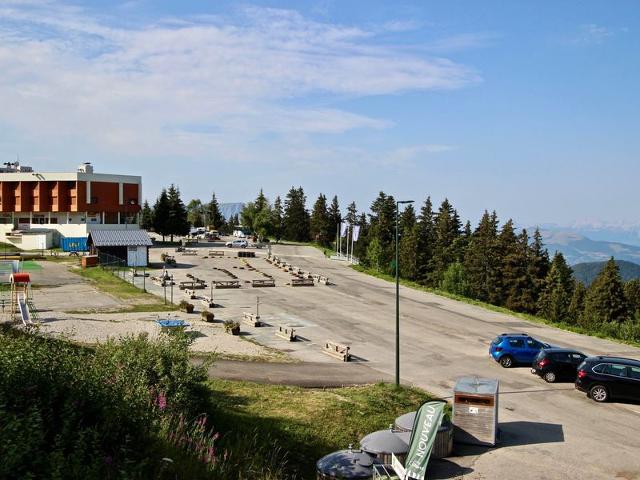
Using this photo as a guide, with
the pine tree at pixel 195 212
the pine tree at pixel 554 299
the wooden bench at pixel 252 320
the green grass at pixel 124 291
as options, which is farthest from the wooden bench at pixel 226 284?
the pine tree at pixel 195 212

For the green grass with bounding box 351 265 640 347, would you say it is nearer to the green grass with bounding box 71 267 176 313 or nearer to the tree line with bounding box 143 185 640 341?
the tree line with bounding box 143 185 640 341

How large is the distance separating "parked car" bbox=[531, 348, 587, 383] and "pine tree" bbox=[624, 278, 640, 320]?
2240 inches

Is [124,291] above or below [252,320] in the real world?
above

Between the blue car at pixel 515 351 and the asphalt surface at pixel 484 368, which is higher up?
the blue car at pixel 515 351

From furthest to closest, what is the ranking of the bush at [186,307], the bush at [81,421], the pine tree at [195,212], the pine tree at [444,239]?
the pine tree at [195,212], the pine tree at [444,239], the bush at [186,307], the bush at [81,421]

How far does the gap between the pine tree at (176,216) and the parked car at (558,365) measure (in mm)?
76583

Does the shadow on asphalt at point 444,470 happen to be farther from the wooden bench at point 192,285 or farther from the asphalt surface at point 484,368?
the wooden bench at point 192,285

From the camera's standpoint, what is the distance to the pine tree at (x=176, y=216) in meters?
94.2

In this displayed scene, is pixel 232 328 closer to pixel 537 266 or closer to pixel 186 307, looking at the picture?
pixel 186 307

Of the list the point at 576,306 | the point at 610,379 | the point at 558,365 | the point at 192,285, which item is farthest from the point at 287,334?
the point at 576,306

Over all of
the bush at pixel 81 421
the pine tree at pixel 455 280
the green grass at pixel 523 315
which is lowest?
the pine tree at pixel 455 280

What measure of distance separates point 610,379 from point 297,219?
10448 cm

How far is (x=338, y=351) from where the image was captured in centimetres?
2867

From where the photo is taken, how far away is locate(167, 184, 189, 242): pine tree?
9425 centimetres
